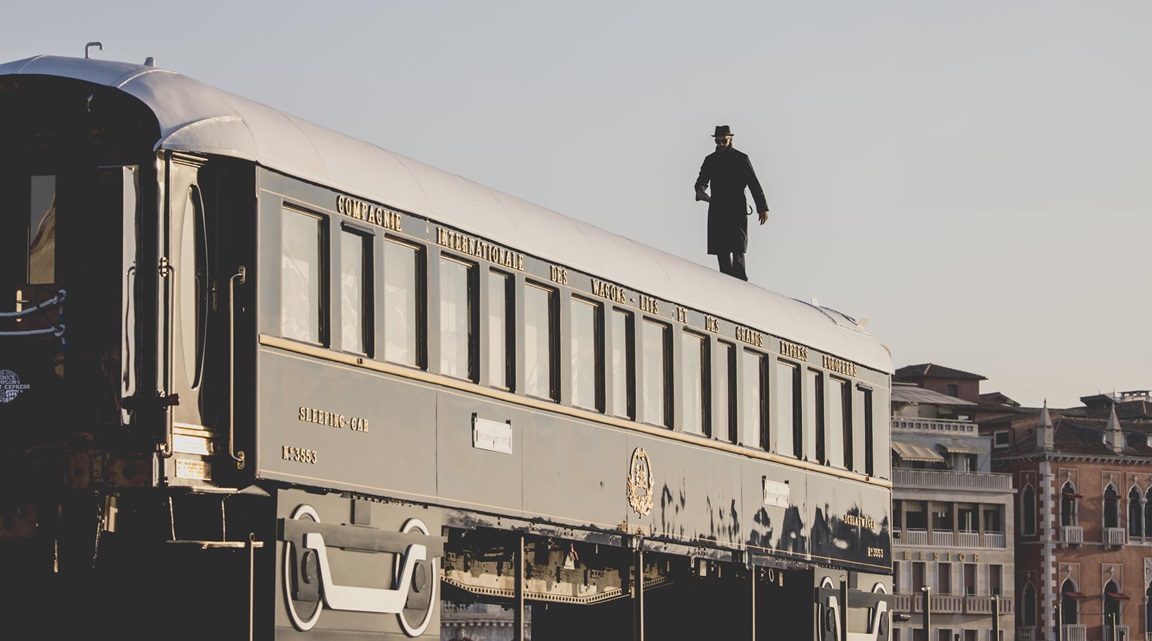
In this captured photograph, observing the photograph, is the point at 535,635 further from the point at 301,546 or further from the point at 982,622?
the point at 982,622

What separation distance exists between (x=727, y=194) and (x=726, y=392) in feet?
13.3

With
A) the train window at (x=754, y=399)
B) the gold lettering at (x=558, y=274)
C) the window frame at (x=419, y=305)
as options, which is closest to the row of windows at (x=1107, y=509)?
the train window at (x=754, y=399)

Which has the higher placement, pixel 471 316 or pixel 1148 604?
pixel 471 316

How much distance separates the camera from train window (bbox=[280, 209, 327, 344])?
43.0 ft

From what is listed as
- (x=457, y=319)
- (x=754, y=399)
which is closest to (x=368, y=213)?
(x=457, y=319)

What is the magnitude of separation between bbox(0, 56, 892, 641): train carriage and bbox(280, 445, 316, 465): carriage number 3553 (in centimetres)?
2

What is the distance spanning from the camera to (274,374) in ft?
42.2

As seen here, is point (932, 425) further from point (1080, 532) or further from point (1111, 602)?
point (1111, 602)

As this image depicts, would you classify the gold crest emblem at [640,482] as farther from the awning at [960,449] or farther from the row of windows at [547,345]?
the awning at [960,449]

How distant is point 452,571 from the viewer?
653 inches

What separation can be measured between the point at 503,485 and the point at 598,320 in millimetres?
2069

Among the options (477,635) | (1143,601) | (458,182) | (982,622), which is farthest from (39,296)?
(1143,601)

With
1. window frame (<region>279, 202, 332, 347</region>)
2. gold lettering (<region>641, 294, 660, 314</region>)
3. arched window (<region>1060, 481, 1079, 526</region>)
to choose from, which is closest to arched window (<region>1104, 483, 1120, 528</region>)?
arched window (<region>1060, 481, 1079, 526</region>)

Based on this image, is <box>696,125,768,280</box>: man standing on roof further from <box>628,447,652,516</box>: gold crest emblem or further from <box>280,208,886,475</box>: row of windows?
<box>628,447,652,516</box>: gold crest emblem
